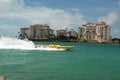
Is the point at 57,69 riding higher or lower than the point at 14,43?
lower

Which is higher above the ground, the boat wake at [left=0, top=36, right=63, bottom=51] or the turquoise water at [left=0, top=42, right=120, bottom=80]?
the boat wake at [left=0, top=36, right=63, bottom=51]

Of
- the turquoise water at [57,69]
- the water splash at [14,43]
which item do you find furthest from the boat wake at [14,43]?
the turquoise water at [57,69]

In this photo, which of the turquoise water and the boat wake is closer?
the turquoise water

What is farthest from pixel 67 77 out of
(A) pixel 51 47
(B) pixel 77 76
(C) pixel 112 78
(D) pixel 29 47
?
(D) pixel 29 47

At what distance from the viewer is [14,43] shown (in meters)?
62.9

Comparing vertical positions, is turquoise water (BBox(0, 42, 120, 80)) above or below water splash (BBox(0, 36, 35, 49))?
below

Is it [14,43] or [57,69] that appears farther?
[14,43]

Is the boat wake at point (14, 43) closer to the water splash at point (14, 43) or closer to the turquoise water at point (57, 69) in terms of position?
the water splash at point (14, 43)

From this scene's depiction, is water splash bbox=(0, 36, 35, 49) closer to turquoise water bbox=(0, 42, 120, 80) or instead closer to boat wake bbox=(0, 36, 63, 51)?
boat wake bbox=(0, 36, 63, 51)

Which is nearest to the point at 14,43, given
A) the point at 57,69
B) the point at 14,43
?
the point at 14,43

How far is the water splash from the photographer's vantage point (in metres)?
61.5

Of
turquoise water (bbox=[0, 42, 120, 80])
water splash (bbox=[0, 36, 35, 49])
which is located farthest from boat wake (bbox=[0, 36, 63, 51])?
turquoise water (bbox=[0, 42, 120, 80])

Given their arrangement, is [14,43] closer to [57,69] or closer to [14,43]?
[14,43]

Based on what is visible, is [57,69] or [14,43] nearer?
[57,69]
